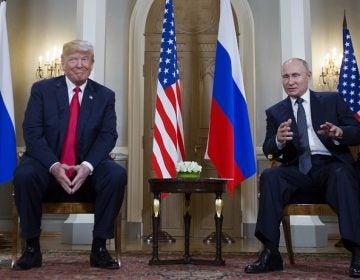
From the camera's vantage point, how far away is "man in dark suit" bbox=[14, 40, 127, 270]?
2762 mm

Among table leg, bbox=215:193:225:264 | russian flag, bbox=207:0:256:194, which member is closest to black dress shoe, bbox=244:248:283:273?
table leg, bbox=215:193:225:264

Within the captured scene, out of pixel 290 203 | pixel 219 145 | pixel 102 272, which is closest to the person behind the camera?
pixel 102 272

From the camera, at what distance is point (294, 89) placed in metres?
3.04

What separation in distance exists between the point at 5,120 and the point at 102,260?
1.83 m

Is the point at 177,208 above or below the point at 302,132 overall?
below

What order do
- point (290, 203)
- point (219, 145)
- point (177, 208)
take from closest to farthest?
point (290, 203) < point (219, 145) < point (177, 208)

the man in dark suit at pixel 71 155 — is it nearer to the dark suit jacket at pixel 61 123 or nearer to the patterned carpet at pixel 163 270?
the dark suit jacket at pixel 61 123

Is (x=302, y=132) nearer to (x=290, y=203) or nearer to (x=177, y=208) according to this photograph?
(x=290, y=203)

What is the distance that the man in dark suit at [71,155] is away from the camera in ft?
9.06

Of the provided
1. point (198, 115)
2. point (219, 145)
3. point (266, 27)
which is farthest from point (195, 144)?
point (266, 27)

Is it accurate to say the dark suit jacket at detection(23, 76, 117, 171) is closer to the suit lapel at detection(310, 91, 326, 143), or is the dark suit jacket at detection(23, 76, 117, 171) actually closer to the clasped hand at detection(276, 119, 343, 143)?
the clasped hand at detection(276, 119, 343, 143)

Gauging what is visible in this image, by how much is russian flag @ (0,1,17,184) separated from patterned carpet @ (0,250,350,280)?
76cm

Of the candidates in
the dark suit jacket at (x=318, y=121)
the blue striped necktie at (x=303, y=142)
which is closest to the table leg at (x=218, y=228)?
the dark suit jacket at (x=318, y=121)

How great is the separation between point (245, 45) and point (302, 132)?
3022 mm
